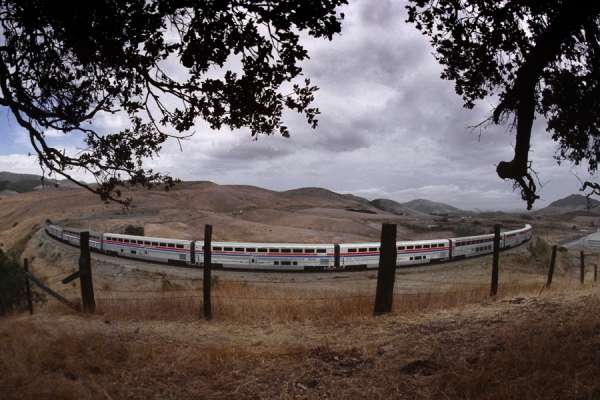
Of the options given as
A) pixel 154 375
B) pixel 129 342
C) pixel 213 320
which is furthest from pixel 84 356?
pixel 213 320

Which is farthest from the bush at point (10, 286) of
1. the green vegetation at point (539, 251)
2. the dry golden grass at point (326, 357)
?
the green vegetation at point (539, 251)

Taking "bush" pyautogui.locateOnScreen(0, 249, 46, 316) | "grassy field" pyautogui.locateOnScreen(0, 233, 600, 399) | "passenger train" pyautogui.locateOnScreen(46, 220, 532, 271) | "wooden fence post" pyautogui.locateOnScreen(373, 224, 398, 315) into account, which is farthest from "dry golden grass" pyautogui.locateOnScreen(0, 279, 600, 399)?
"passenger train" pyautogui.locateOnScreen(46, 220, 532, 271)

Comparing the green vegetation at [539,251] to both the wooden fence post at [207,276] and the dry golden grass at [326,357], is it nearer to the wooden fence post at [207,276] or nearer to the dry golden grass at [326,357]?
the dry golden grass at [326,357]

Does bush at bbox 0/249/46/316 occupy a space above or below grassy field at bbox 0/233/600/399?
below

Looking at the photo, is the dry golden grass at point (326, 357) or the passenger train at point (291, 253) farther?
the passenger train at point (291, 253)

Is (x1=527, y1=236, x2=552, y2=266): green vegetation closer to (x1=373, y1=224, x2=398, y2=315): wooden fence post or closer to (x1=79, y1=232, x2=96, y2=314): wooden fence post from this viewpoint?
(x1=373, y1=224, x2=398, y2=315): wooden fence post

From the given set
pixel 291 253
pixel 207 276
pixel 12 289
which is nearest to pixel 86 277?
pixel 207 276

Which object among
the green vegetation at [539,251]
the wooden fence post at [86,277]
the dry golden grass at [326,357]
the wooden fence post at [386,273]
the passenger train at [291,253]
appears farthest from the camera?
the green vegetation at [539,251]

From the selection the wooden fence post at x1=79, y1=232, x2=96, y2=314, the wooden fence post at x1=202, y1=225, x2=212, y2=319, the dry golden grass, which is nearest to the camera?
the dry golden grass

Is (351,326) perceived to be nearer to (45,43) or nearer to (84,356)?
(84,356)

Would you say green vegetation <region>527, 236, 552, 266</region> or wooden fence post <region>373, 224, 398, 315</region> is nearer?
wooden fence post <region>373, 224, 398, 315</region>

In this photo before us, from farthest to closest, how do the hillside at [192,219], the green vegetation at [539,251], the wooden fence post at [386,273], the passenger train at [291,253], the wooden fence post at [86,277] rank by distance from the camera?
1. the hillside at [192,219]
2. the green vegetation at [539,251]
3. the passenger train at [291,253]
4. the wooden fence post at [86,277]
5. the wooden fence post at [386,273]

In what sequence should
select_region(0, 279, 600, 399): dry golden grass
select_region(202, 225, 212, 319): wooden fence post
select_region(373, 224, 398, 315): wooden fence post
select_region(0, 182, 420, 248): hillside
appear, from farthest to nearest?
select_region(0, 182, 420, 248): hillside, select_region(202, 225, 212, 319): wooden fence post, select_region(373, 224, 398, 315): wooden fence post, select_region(0, 279, 600, 399): dry golden grass

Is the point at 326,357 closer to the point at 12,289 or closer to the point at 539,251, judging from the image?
the point at 12,289
